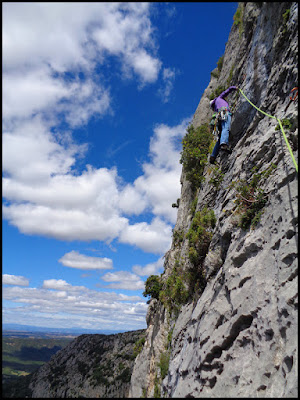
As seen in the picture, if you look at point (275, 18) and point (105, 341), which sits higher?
point (275, 18)

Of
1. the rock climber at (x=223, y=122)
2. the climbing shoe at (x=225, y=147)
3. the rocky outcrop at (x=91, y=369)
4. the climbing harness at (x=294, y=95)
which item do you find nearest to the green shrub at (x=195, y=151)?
the rock climber at (x=223, y=122)

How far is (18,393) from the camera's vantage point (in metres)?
49.8

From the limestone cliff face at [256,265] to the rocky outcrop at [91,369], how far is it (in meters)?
27.6

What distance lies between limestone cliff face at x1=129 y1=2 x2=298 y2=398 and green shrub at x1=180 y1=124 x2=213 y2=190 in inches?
185

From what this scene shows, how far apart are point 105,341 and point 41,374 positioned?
52.2ft

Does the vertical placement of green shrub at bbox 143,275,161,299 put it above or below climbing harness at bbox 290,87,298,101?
below

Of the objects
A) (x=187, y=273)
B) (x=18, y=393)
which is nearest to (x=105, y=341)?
(x=18, y=393)

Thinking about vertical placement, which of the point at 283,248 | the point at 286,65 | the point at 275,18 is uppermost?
the point at 275,18

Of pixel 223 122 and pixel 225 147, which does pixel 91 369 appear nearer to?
pixel 225 147

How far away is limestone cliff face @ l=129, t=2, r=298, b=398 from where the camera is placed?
19.8ft

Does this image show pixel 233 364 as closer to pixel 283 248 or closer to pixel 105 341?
pixel 283 248

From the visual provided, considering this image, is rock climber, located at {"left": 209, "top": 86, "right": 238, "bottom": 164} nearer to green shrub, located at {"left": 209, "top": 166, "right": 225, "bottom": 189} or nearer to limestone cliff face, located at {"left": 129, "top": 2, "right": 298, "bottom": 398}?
limestone cliff face, located at {"left": 129, "top": 2, "right": 298, "bottom": 398}

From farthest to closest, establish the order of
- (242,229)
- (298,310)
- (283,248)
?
(242,229), (283,248), (298,310)

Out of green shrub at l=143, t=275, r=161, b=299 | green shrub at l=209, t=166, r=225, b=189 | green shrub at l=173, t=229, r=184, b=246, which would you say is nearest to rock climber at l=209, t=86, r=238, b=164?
green shrub at l=209, t=166, r=225, b=189
